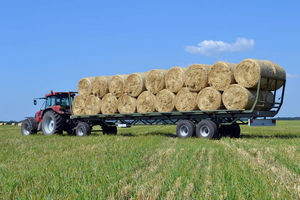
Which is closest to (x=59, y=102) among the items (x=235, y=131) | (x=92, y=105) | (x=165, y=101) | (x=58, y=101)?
(x=58, y=101)

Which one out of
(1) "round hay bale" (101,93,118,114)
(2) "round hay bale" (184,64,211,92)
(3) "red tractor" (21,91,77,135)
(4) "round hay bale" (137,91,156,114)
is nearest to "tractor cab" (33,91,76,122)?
(3) "red tractor" (21,91,77,135)

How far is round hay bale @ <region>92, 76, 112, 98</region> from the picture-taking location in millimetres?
16453

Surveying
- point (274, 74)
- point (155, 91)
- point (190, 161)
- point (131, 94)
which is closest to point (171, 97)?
point (155, 91)

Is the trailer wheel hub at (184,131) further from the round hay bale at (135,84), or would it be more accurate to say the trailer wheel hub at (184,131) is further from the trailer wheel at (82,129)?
the trailer wheel at (82,129)

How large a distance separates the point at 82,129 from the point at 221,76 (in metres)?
7.75

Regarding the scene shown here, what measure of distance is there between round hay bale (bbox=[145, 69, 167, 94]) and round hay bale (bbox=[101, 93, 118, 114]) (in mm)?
2046

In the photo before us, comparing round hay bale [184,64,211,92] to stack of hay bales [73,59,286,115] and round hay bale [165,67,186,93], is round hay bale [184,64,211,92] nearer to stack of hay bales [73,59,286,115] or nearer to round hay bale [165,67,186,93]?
stack of hay bales [73,59,286,115]

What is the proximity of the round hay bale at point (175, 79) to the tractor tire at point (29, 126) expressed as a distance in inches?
350

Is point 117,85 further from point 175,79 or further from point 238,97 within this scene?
point 238,97

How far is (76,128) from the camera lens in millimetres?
17594

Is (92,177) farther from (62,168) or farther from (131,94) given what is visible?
(131,94)

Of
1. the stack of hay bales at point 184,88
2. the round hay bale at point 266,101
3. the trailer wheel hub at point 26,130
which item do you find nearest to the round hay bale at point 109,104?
the stack of hay bales at point 184,88

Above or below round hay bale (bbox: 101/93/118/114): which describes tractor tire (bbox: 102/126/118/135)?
below

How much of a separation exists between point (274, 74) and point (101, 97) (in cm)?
792
